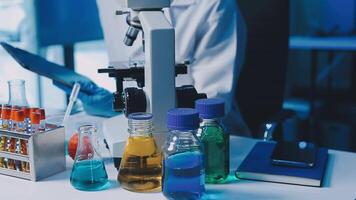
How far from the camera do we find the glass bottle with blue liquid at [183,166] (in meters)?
0.82

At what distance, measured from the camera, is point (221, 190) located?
0.90 meters

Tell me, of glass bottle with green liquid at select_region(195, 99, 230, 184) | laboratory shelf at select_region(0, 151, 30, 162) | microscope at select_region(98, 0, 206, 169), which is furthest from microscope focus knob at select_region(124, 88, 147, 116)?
laboratory shelf at select_region(0, 151, 30, 162)

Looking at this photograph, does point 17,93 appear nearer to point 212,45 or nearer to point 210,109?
point 210,109

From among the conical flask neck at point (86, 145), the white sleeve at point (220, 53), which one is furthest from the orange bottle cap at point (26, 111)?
the white sleeve at point (220, 53)

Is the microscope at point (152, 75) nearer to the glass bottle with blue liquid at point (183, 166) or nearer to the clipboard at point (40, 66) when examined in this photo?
the glass bottle with blue liquid at point (183, 166)

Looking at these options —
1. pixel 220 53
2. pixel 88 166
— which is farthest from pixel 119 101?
pixel 220 53

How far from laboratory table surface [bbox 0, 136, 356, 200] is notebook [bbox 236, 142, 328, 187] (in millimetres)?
12

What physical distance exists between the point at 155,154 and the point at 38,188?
24 centimetres

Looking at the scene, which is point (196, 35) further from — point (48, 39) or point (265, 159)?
point (48, 39)

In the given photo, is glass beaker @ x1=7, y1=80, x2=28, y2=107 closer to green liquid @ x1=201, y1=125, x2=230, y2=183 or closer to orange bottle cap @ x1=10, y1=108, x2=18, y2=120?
orange bottle cap @ x1=10, y1=108, x2=18, y2=120

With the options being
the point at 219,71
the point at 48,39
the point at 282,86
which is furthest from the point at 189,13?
the point at 48,39

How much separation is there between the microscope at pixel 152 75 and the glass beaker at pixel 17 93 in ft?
0.62

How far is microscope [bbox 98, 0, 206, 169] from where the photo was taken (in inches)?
36.0

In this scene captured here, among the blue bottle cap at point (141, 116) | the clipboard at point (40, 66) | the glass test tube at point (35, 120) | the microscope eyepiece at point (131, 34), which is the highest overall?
the microscope eyepiece at point (131, 34)
